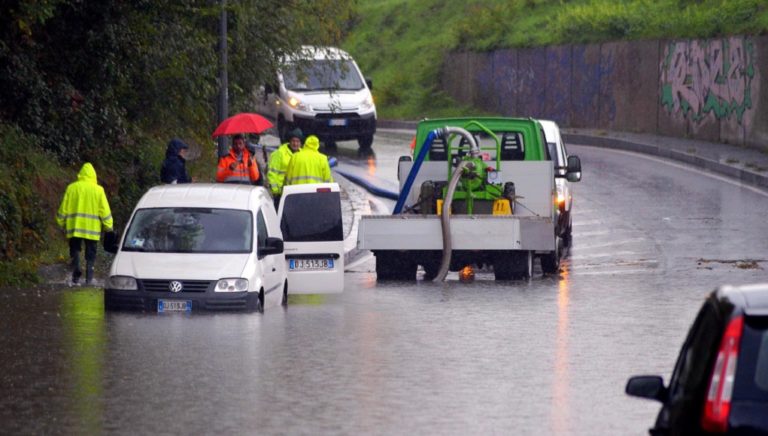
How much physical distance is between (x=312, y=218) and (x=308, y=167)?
2.31m

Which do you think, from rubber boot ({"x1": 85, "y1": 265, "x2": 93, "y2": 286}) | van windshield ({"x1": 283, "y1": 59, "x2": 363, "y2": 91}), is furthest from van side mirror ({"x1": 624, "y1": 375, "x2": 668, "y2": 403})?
van windshield ({"x1": 283, "y1": 59, "x2": 363, "y2": 91})

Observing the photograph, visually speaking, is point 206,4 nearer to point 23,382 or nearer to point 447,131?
point 447,131

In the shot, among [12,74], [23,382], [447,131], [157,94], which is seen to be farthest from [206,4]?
[23,382]

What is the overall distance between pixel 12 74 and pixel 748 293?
17.7m

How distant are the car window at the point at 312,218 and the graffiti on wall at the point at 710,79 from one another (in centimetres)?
1987

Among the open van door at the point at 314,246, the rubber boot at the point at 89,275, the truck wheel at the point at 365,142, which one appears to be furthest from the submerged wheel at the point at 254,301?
the truck wheel at the point at 365,142

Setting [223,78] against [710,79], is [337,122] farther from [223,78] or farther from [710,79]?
[223,78]

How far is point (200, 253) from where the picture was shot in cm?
1619

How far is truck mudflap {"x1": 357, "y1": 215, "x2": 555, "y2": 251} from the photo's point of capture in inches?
738

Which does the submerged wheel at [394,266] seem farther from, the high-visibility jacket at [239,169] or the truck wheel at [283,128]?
the truck wheel at [283,128]

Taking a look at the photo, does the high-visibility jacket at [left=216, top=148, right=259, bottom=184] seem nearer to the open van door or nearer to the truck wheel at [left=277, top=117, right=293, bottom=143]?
the open van door

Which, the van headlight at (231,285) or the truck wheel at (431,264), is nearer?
the van headlight at (231,285)

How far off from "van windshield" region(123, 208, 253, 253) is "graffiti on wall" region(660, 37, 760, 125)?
21886 mm

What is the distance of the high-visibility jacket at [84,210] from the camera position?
19.3m
